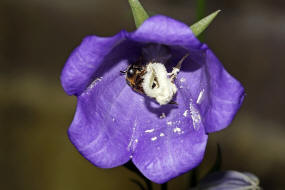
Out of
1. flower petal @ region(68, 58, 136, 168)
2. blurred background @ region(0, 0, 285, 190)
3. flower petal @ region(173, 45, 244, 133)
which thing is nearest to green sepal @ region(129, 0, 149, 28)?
flower petal @ region(173, 45, 244, 133)

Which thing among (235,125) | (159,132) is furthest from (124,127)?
(235,125)

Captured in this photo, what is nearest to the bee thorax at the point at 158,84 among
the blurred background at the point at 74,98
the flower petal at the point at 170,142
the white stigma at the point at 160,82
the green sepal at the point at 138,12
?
the white stigma at the point at 160,82

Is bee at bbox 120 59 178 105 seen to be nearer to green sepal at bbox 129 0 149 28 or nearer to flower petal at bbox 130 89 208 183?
flower petal at bbox 130 89 208 183

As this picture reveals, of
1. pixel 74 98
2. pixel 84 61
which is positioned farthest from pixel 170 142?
pixel 74 98

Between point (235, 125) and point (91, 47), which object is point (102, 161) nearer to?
point (91, 47)

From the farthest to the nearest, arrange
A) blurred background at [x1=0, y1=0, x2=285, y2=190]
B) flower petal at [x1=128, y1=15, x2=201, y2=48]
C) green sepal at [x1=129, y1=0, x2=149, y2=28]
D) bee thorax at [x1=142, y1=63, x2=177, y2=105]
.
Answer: blurred background at [x1=0, y1=0, x2=285, y2=190], bee thorax at [x1=142, y1=63, x2=177, y2=105], green sepal at [x1=129, y1=0, x2=149, y2=28], flower petal at [x1=128, y1=15, x2=201, y2=48]

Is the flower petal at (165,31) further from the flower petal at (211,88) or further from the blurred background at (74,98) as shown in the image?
the blurred background at (74,98)

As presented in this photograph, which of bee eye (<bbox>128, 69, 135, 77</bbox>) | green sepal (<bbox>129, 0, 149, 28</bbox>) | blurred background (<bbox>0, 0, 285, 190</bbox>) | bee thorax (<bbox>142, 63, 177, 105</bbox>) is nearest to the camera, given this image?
green sepal (<bbox>129, 0, 149, 28</bbox>)
